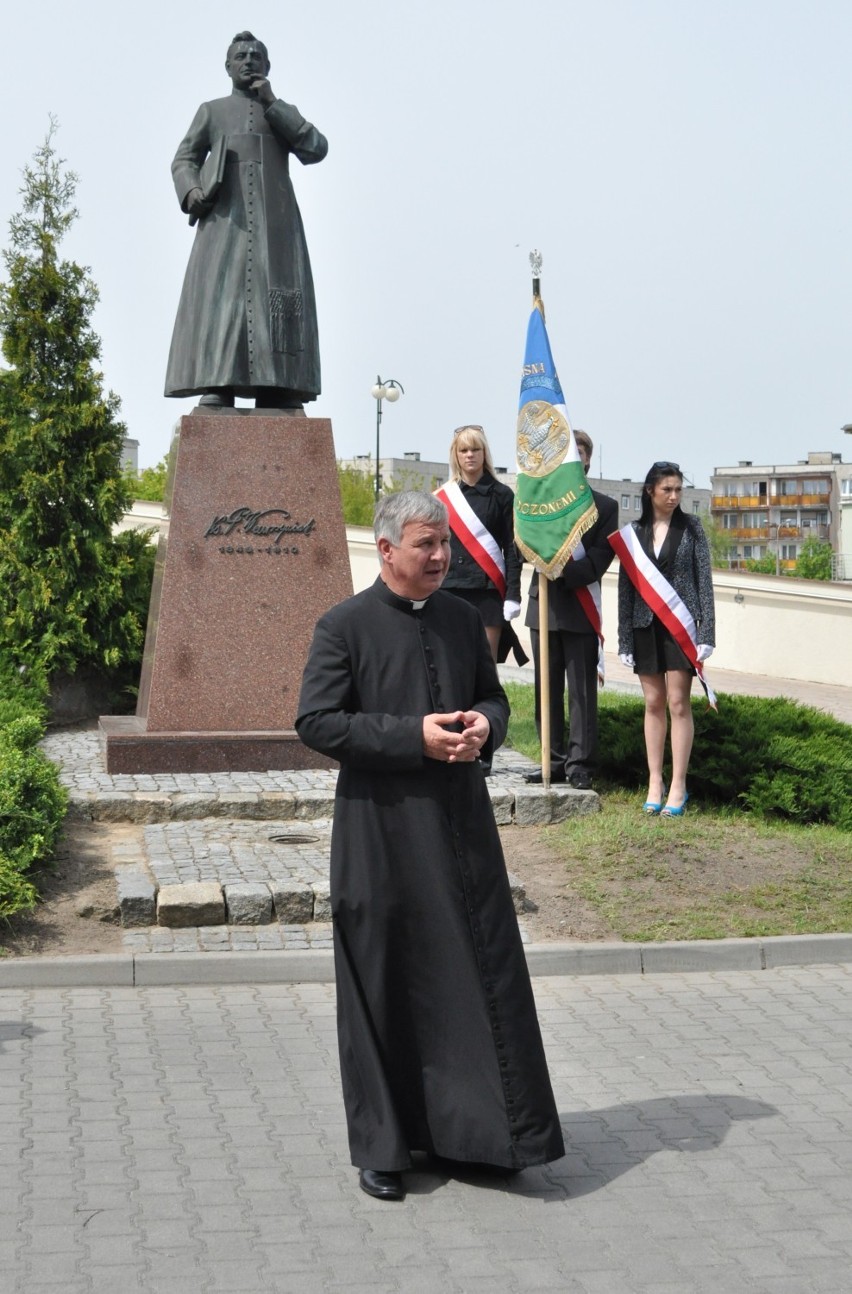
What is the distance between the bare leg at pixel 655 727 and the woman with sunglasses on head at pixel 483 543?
1.17m

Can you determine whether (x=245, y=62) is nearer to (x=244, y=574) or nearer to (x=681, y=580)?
(x=244, y=574)

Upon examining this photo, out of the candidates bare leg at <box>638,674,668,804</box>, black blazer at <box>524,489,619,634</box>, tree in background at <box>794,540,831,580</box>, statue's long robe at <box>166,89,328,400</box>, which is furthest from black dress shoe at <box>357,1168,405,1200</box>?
tree in background at <box>794,540,831,580</box>

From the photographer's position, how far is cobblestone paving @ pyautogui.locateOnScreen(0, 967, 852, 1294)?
4.10 meters

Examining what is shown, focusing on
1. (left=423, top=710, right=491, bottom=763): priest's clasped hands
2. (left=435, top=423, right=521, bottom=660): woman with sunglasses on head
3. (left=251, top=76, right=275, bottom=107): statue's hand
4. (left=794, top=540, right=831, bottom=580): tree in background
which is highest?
(left=251, top=76, right=275, bottom=107): statue's hand

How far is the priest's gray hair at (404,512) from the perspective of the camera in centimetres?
463

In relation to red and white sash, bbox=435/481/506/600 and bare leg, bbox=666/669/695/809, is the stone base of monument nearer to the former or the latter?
red and white sash, bbox=435/481/506/600

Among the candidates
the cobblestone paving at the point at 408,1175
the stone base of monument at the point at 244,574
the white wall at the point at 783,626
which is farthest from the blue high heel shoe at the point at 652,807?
the white wall at the point at 783,626

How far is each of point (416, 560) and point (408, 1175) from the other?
1.75 m

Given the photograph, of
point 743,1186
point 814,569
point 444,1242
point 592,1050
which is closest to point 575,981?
point 592,1050

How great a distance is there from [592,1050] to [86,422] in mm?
9849

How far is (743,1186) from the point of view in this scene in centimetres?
473

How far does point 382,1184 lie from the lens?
15.0 ft

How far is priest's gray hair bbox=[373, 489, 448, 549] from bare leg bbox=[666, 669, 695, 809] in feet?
16.7

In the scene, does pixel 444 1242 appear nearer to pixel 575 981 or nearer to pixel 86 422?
pixel 575 981
